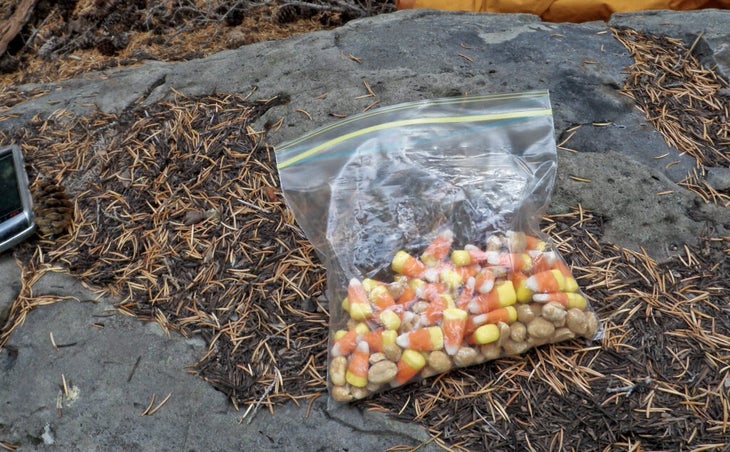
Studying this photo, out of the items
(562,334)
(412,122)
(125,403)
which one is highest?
(412,122)

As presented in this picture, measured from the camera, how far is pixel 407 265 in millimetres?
2246

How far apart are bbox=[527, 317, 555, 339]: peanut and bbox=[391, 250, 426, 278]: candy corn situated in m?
0.42

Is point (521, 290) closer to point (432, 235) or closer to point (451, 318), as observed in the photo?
point (451, 318)

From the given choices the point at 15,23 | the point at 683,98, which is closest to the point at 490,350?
the point at 683,98

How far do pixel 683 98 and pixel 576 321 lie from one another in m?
1.64

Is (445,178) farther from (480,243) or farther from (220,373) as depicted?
(220,373)

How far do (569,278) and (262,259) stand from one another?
120 cm

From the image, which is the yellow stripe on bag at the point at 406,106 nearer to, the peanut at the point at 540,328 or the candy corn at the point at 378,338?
the candy corn at the point at 378,338

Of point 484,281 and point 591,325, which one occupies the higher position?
point 484,281

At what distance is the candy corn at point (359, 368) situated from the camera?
2.03 metres

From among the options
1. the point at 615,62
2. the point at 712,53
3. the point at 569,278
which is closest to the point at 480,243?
the point at 569,278

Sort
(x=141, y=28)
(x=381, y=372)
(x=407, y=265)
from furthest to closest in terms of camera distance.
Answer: (x=141, y=28), (x=407, y=265), (x=381, y=372)

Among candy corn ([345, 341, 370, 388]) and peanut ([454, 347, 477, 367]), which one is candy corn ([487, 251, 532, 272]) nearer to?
peanut ([454, 347, 477, 367])

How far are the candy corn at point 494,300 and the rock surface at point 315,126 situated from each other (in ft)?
1.48
